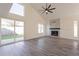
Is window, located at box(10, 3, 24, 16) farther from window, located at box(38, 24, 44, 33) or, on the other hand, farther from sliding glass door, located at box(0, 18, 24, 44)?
window, located at box(38, 24, 44, 33)

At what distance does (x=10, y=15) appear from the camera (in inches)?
278

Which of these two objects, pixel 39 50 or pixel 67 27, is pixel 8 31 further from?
pixel 67 27

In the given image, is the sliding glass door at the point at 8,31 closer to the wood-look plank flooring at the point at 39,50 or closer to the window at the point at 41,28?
the wood-look plank flooring at the point at 39,50

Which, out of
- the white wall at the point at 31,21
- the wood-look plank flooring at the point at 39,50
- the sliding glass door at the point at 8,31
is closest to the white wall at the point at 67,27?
the white wall at the point at 31,21

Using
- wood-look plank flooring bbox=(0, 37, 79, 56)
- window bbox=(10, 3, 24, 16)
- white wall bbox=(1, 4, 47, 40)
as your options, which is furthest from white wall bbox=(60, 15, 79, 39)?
window bbox=(10, 3, 24, 16)

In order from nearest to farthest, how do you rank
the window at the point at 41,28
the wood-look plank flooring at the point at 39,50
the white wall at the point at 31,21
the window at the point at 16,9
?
the wood-look plank flooring at the point at 39,50
the window at the point at 16,9
the white wall at the point at 31,21
the window at the point at 41,28

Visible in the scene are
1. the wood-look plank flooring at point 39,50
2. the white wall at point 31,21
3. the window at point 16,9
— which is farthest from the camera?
the white wall at point 31,21

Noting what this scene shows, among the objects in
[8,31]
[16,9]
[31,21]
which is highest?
[16,9]

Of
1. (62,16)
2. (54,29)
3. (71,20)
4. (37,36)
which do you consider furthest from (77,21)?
(37,36)

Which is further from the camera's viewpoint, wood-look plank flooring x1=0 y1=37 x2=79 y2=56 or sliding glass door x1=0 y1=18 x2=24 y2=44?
sliding glass door x1=0 y1=18 x2=24 y2=44

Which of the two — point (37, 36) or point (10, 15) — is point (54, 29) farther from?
point (10, 15)

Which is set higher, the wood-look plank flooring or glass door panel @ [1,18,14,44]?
glass door panel @ [1,18,14,44]

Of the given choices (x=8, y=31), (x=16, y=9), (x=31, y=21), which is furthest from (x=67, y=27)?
(x=8, y=31)

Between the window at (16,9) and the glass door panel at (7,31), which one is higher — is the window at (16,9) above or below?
above
